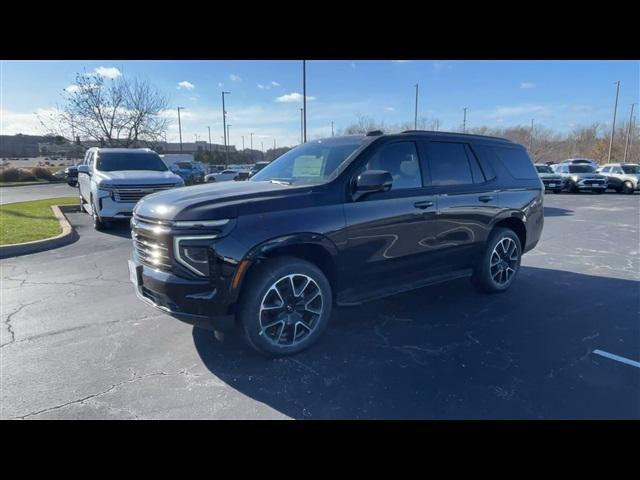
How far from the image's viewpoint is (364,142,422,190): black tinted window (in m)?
3.73

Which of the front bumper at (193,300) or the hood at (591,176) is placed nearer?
the front bumper at (193,300)

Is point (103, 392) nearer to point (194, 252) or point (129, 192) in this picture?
point (194, 252)

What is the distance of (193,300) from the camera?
288 cm

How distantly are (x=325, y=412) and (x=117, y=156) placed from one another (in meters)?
9.93

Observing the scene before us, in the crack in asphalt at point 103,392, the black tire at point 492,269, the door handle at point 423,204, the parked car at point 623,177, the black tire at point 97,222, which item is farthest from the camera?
the parked car at point 623,177

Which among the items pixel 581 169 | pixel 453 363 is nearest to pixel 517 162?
pixel 453 363

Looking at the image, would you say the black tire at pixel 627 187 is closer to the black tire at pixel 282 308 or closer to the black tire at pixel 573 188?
the black tire at pixel 573 188

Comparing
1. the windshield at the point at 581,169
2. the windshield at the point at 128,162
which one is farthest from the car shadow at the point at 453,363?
the windshield at the point at 581,169

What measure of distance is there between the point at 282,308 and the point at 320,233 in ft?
2.42

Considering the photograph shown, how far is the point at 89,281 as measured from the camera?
539cm

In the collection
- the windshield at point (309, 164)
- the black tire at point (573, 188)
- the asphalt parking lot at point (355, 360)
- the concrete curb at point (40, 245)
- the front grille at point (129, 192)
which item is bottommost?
the asphalt parking lot at point (355, 360)

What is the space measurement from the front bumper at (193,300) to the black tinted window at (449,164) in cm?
264

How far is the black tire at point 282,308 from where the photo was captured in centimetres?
303
